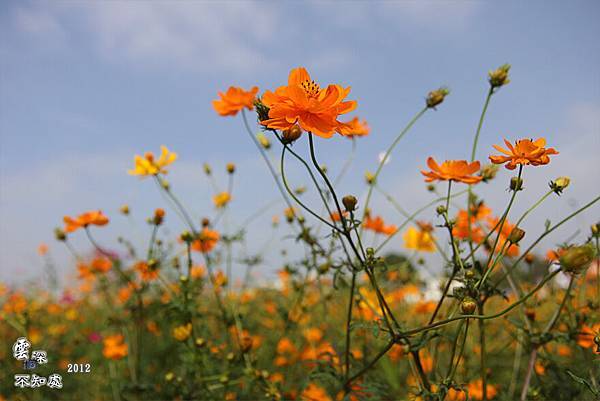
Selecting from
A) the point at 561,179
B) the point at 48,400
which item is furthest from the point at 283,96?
the point at 48,400

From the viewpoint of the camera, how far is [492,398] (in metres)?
1.35

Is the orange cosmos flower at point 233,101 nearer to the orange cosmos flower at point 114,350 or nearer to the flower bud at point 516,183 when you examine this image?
the flower bud at point 516,183

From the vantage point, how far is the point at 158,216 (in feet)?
5.32

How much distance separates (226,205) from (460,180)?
1.20 metres

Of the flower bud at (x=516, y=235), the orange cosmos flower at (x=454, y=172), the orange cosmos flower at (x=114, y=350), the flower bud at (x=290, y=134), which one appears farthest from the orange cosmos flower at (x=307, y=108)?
the orange cosmos flower at (x=114, y=350)

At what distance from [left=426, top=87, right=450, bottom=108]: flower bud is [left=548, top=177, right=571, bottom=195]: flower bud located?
15.2 inches

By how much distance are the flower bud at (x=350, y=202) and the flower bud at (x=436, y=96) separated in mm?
489

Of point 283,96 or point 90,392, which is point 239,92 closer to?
point 283,96

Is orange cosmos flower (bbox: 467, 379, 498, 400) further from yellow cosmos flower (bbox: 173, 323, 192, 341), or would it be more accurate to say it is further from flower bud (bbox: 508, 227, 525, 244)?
yellow cosmos flower (bbox: 173, 323, 192, 341)

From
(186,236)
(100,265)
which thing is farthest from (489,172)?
(100,265)

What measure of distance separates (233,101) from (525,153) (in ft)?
2.90

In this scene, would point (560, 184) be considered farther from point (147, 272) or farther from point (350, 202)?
point (147, 272)

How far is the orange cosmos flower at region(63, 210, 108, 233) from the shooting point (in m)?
1.63

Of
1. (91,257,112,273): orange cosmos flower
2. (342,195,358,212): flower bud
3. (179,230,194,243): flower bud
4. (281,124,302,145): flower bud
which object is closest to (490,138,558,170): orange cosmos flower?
(342,195,358,212): flower bud
